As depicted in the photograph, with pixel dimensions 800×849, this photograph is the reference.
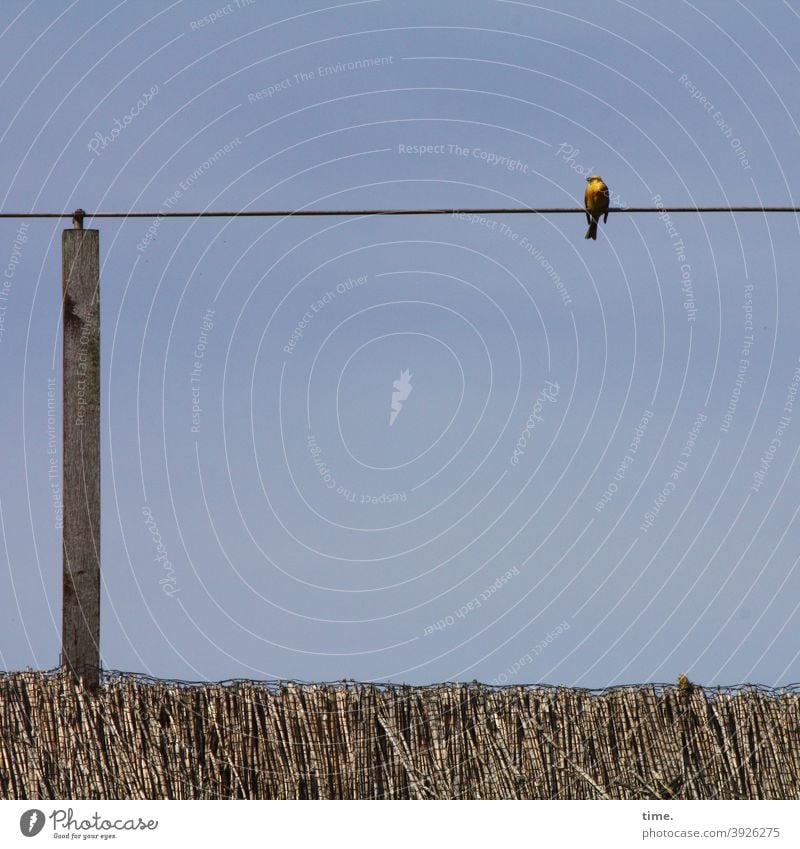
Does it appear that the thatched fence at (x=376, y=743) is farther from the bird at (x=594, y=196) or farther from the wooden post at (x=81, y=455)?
the bird at (x=594, y=196)

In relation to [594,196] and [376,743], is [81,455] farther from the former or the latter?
[594,196]

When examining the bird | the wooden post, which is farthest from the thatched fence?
the bird

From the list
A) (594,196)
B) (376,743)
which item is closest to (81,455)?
(376,743)

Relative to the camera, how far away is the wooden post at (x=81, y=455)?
41.1ft

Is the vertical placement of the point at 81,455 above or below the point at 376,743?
above

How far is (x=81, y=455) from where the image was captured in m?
12.7

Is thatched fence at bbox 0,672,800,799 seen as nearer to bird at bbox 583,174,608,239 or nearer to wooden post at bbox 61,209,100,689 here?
wooden post at bbox 61,209,100,689

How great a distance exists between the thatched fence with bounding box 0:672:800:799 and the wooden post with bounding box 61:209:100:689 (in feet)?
1.31

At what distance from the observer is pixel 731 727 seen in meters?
12.9

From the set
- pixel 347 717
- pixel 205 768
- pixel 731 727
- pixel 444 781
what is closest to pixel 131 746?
pixel 205 768

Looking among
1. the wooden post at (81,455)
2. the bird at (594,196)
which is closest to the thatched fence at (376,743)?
the wooden post at (81,455)

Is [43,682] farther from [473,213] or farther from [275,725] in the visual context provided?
[473,213]

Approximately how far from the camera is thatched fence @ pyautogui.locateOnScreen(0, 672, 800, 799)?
12.5 m

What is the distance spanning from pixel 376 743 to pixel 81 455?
3.45 metres
